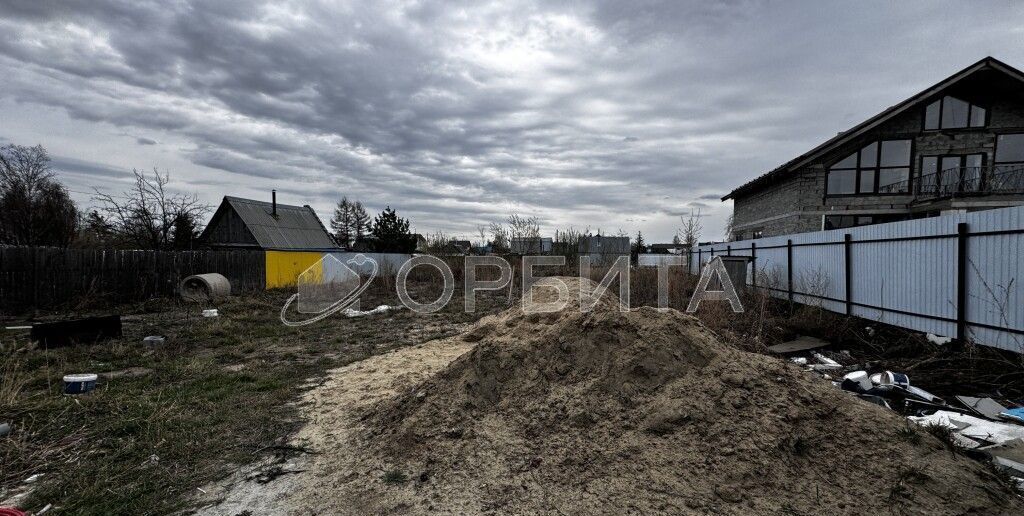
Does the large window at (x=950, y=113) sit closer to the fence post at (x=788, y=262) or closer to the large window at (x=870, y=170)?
the large window at (x=870, y=170)

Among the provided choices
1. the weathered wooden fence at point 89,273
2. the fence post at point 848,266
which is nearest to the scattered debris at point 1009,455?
the fence post at point 848,266

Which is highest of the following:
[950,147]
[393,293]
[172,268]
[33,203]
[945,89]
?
[945,89]

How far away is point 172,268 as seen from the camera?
46.6ft

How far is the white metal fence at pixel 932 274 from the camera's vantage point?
516cm

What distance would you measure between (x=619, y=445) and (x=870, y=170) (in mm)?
21032

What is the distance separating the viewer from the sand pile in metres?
2.45

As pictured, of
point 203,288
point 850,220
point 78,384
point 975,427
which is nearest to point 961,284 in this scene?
point 975,427

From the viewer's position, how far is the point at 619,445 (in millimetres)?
2957

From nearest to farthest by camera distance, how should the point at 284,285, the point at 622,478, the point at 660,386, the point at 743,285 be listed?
the point at 622,478 < the point at 660,386 < the point at 743,285 < the point at 284,285

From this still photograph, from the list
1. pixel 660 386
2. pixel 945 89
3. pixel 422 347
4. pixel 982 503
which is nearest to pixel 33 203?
pixel 422 347

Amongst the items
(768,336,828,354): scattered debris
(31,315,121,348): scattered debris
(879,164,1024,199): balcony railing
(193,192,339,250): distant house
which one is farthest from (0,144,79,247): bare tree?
(879,164,1024,199): balcony railing

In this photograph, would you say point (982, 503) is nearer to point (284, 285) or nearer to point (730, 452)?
point (730, 452)

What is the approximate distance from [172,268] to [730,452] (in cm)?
1687
